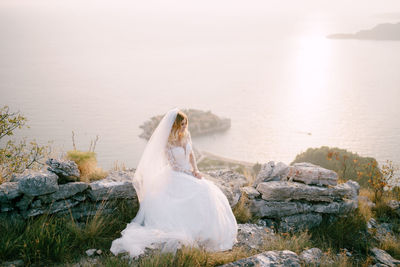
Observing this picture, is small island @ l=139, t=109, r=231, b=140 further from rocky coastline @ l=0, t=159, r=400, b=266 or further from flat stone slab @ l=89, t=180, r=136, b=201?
flat stone slab @ l=89, t=180, r=136, b=201

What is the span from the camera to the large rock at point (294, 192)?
25.3 feet

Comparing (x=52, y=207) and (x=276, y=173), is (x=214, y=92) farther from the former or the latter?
(x=52, y=207)

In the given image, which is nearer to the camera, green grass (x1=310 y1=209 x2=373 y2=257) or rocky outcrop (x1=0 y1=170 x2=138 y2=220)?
rocky outcrop (x1=0 y1=170 x2=138 y2=220)

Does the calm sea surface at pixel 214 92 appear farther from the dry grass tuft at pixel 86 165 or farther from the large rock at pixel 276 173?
the large rock at pixel 276 173

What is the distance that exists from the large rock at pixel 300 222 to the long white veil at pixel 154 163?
3.27m

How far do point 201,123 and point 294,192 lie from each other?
265 feet

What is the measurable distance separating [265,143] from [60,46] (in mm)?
139367

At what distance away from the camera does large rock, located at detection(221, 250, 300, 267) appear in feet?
15.9

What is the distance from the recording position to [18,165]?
831 centimetres

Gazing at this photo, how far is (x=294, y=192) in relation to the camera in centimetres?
779

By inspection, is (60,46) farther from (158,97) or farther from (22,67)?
(158,97)

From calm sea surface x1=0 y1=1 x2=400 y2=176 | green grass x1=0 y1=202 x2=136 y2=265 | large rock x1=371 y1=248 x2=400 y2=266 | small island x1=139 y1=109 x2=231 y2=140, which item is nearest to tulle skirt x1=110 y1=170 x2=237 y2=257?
green grass x1=0 y1=202 x2=136 y2=265

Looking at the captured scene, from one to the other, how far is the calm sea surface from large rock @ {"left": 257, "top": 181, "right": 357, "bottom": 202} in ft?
117

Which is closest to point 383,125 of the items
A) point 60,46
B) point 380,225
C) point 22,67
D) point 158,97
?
point 158,97
